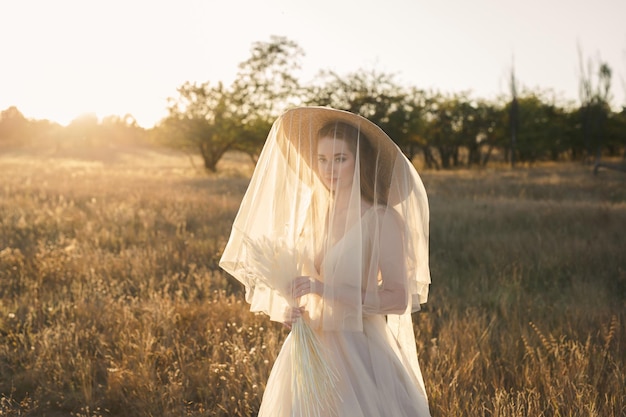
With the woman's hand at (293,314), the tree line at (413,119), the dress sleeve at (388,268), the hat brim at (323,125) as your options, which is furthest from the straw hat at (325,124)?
the tree line at (413,119)

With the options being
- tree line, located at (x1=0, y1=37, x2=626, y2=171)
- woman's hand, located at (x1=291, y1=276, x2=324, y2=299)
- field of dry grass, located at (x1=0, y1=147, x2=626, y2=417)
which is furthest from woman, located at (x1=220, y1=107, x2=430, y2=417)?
tree line, located at (x1=0, y1=37, x2=626, y2=171)

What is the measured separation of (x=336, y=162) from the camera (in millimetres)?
2092

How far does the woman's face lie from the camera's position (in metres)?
2.09

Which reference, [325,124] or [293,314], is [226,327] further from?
[325,124]

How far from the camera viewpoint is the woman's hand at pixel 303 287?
1941mm

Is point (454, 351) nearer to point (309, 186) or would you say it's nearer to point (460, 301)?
point (460, 301)

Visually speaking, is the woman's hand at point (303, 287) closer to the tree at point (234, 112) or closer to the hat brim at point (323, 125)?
the hat brim at point (323, 125)

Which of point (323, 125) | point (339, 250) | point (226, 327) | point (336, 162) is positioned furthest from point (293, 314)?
point (226, 327)

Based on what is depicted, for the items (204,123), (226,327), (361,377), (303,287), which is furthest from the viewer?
(204,123)

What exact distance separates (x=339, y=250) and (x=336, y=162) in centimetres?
35

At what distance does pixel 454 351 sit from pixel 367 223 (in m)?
1.98

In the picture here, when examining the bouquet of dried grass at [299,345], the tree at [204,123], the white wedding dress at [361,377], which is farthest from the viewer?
the tree at [204,123]

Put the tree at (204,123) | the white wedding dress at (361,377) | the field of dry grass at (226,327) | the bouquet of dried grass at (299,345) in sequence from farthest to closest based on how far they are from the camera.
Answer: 1. the tree at (204,123)
2. the field of dry grass at (226,327)
3. the white wedding dress at (361,377)
4. the bouquet of dried grass at (299,345)

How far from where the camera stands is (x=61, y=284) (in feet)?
18.4
